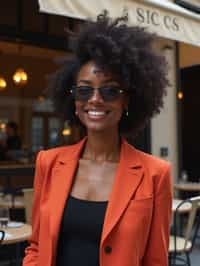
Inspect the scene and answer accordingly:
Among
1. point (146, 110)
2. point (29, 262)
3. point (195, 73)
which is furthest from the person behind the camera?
point (195, 73)

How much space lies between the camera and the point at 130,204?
5.73 feet

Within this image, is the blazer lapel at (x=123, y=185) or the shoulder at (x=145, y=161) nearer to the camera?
the blazer lapel at (x=123, y=185)

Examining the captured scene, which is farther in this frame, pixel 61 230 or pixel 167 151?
pixel 167 151

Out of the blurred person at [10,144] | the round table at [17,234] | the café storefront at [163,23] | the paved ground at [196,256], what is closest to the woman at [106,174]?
the café storefront at [163,23]

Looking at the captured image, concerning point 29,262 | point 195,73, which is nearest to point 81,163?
point 29,262

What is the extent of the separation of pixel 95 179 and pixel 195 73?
28.3ft

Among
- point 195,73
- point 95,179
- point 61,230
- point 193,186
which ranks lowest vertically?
point 193,186

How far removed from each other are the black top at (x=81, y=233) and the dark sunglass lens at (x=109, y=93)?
40cm

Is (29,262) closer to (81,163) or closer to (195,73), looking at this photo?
(81,163)

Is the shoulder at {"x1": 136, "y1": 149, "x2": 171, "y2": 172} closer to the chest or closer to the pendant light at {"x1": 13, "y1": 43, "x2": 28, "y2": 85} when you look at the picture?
the chest

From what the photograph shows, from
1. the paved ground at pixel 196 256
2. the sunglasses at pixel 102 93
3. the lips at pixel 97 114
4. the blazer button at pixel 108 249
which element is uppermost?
the sunglasses at pixel 102 93

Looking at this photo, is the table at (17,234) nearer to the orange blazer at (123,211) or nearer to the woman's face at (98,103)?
the orange blazer at (123,211)

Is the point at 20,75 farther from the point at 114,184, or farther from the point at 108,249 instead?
the point at 108,249

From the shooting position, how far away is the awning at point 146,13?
431 centimetres
